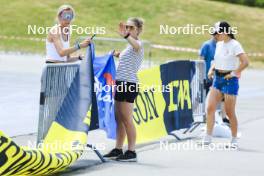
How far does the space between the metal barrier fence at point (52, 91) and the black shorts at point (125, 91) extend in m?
0.68

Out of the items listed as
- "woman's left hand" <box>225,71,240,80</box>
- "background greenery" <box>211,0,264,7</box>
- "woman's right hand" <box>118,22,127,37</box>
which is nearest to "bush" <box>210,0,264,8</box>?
"background greenery" <box>211,0,264,7</box>

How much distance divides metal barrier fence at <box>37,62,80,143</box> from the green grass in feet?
97.2

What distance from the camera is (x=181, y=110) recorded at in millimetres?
13492

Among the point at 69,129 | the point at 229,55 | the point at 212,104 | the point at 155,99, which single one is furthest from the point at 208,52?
the point at 69,129

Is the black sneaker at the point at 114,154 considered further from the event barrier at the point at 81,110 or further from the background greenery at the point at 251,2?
the background greenery at the point at 251,2

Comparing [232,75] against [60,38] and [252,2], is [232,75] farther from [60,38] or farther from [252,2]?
[252,2]

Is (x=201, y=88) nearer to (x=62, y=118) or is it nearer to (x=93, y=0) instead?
(x=62, y=118)

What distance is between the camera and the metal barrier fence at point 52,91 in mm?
9555

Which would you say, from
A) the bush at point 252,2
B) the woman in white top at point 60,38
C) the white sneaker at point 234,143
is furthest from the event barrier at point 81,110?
the bush at point 252,2

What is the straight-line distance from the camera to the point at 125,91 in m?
10.4

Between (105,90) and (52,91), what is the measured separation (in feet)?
5.16

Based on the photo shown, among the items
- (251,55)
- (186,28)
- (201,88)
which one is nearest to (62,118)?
(201,88)

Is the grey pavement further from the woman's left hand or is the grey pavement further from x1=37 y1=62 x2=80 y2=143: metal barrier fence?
the woman's left hand

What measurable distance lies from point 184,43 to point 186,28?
2.63m
